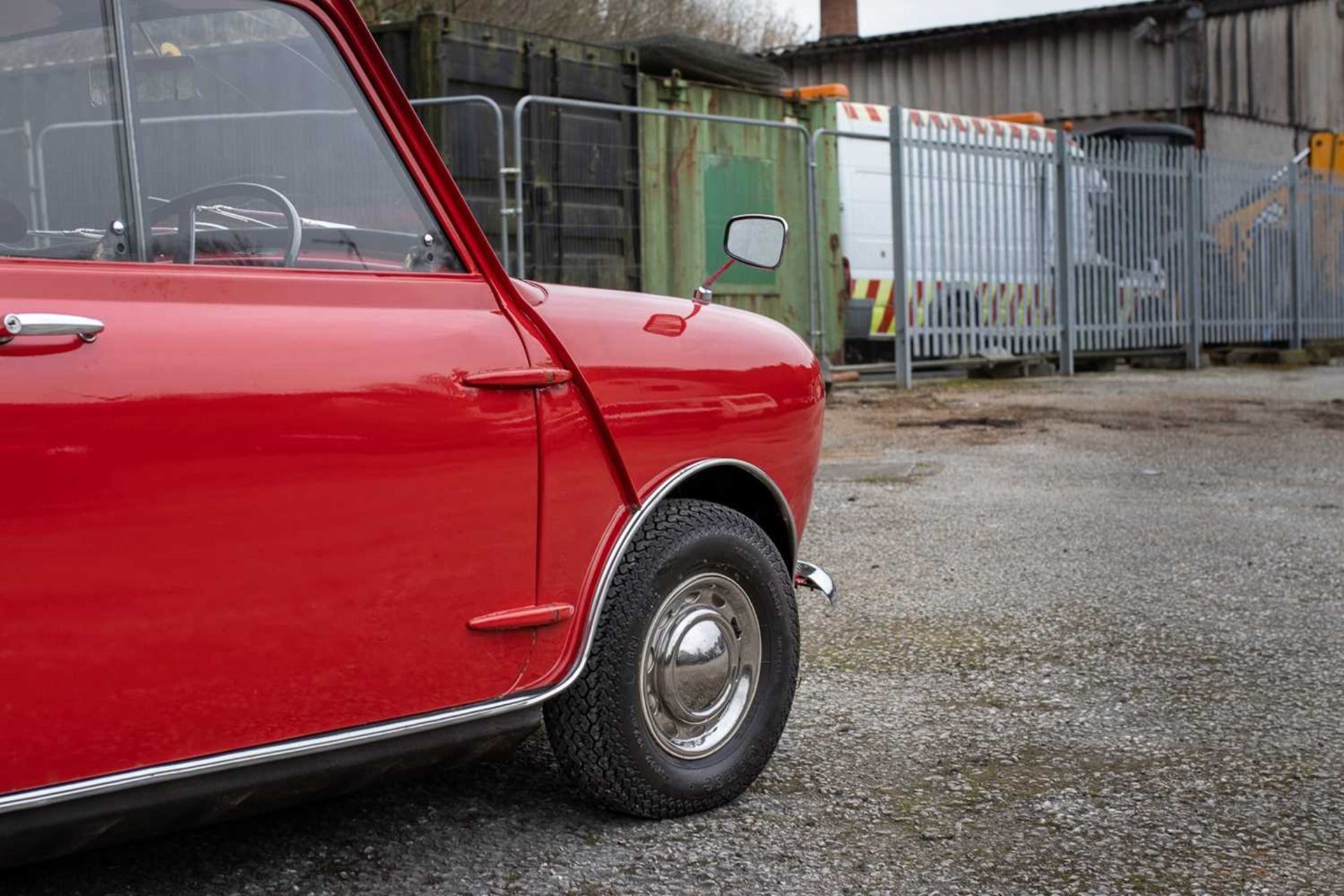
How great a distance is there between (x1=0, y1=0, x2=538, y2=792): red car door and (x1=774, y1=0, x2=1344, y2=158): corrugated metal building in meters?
24.3

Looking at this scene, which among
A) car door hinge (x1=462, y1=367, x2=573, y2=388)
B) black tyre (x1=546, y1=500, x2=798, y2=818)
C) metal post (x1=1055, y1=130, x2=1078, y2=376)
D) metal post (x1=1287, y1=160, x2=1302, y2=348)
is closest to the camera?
car door hinge (x1=462, y1=367, x2=573, y2=388)

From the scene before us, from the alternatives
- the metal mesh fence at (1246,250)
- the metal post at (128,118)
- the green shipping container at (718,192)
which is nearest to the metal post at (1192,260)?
the metal mesh fence at (1246,250)

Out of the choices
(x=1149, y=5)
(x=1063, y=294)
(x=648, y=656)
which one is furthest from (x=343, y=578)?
(x=1149, y=5)

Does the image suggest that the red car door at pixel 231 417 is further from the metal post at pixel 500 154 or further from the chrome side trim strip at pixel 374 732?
the metal post at pixel 500 154

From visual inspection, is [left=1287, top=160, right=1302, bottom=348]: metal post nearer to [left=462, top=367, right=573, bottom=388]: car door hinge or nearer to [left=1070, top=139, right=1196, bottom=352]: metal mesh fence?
[left=1070, top=139, right=1196, bottom=352]: metal mesh fence

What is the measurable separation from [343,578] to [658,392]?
34.5 inches

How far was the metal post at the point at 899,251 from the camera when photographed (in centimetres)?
1484

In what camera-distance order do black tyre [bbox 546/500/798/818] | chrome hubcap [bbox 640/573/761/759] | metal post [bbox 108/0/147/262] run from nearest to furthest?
1. metal post [bbox 108/0/147/262]
2. black tyre [bbox 546/500/798/818]
3. chrome hubcap [bbox 640/573/761/759]

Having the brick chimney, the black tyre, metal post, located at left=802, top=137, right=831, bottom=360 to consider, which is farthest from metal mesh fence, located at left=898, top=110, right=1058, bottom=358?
the brick chimney

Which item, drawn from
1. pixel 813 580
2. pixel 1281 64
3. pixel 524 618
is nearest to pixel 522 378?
pixel 524 618

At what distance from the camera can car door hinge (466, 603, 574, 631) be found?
298cm

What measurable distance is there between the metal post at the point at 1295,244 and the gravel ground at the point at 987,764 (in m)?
14.5

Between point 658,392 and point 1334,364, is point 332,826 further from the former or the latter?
point 1334,364

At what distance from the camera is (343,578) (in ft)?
8.96
